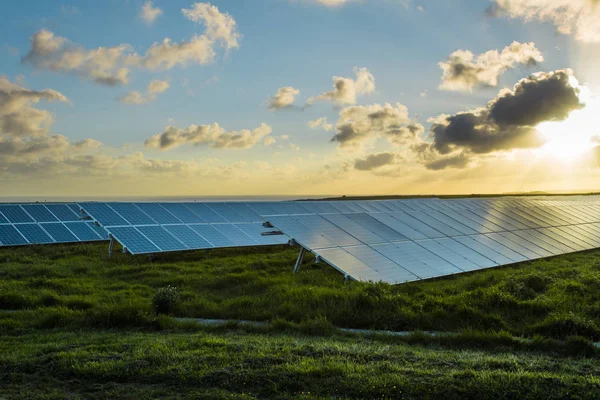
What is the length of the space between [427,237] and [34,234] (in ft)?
65.8

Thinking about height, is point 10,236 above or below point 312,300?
below

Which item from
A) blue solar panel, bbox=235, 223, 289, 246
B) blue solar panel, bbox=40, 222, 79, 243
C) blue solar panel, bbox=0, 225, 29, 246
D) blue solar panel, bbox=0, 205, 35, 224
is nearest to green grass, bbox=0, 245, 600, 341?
blue solar panel, bbox=0, 225, 29, 246

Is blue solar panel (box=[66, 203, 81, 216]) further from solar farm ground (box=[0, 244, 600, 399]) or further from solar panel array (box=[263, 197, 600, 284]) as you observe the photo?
solar panel array (box=[263, 197, 600, 284])

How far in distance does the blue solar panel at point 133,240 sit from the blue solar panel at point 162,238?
1.03ft

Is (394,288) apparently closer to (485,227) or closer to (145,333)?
(145,333)

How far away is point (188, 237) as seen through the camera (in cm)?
2403

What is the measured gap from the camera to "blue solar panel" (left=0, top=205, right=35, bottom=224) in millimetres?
28095

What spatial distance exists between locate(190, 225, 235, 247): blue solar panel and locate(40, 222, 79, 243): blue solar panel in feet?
24.6

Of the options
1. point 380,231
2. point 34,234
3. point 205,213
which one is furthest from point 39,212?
point 380,231

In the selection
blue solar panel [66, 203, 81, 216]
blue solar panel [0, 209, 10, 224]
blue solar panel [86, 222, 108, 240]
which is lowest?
blue solar panel [86, 222, 108, 240]

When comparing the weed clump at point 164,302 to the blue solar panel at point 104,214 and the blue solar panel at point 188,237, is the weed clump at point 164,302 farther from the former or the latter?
the blue solar panel at point 104,214

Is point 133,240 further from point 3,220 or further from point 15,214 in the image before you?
point 15,214

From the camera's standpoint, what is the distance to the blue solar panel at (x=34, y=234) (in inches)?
1032

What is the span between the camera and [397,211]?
84.7 feet
